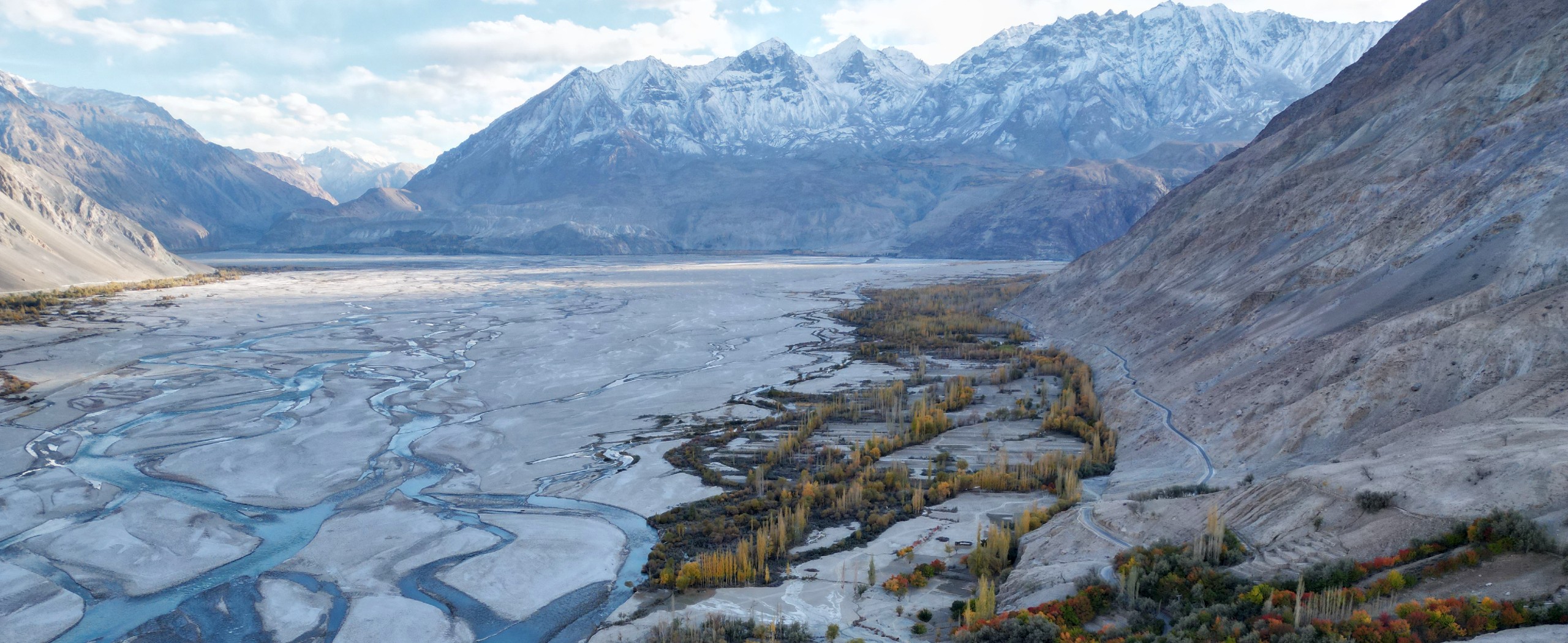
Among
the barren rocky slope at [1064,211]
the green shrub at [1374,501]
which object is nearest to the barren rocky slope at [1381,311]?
the green shrub at [1374,501]

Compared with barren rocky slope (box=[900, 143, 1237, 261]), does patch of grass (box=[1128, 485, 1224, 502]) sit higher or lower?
lower

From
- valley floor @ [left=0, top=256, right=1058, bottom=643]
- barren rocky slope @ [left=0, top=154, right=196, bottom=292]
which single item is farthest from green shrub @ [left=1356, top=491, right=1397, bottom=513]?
barren rocky slope @ [left=0, top=154, right=196, bottom=292]

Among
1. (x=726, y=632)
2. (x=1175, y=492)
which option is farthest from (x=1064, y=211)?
(x=726, y=632)

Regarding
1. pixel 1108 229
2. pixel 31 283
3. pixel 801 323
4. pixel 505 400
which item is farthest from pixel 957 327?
pixel 1108 229

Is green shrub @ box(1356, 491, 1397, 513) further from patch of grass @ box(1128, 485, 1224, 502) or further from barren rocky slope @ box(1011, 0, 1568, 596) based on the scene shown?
patch of grass @ box(1128, 485, 1224, 502)

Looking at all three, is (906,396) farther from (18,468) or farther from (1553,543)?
(18,468)

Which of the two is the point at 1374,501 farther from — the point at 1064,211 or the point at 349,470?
the point at 1064,211

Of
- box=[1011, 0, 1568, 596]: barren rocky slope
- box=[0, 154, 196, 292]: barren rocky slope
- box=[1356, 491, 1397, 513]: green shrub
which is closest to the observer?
box=[1356, 491, 1397, 513]: green shrub

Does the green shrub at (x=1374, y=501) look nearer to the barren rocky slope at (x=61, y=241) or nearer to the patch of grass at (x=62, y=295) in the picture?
the patch of grass at (x=62, y=295)
